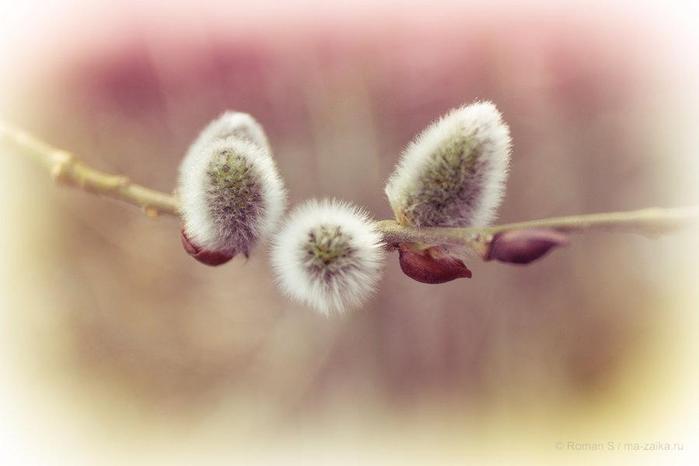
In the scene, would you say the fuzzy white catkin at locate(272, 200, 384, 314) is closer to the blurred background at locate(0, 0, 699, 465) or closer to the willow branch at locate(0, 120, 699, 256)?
the willow branch at locate(0, 120, 699, 256)

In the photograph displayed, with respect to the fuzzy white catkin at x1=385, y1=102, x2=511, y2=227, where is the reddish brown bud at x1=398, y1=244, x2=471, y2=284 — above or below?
below

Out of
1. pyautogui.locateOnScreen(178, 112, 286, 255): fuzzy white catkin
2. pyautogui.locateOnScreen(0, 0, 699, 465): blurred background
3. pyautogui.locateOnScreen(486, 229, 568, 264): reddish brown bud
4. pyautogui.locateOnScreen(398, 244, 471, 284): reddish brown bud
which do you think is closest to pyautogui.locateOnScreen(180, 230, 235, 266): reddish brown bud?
pyautogui.locateOnScreen(178, 112, 286, 255): fuzzy white catkin

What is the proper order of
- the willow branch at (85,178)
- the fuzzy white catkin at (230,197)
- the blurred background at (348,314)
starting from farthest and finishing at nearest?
the blurred background at (348,314) → the willow branch at (85,178) → the fuzzy white catkin at (230,197)

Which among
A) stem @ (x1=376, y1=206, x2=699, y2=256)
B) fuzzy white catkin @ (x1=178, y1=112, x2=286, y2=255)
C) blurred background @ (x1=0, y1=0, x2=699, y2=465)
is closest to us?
stem @ (x1=376, y1=206, x2=699, y2=256)

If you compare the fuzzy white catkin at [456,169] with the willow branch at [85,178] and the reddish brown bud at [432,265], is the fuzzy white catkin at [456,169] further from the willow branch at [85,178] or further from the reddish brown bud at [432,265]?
the willow branch at [85,178]

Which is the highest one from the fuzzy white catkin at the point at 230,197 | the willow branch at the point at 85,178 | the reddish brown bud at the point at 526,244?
the willow branch at the point at 85,178

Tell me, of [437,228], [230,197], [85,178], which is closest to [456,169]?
[437,228]

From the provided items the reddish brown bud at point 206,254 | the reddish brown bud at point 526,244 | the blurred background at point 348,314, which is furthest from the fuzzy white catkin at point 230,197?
the blurred background at point 348,314
